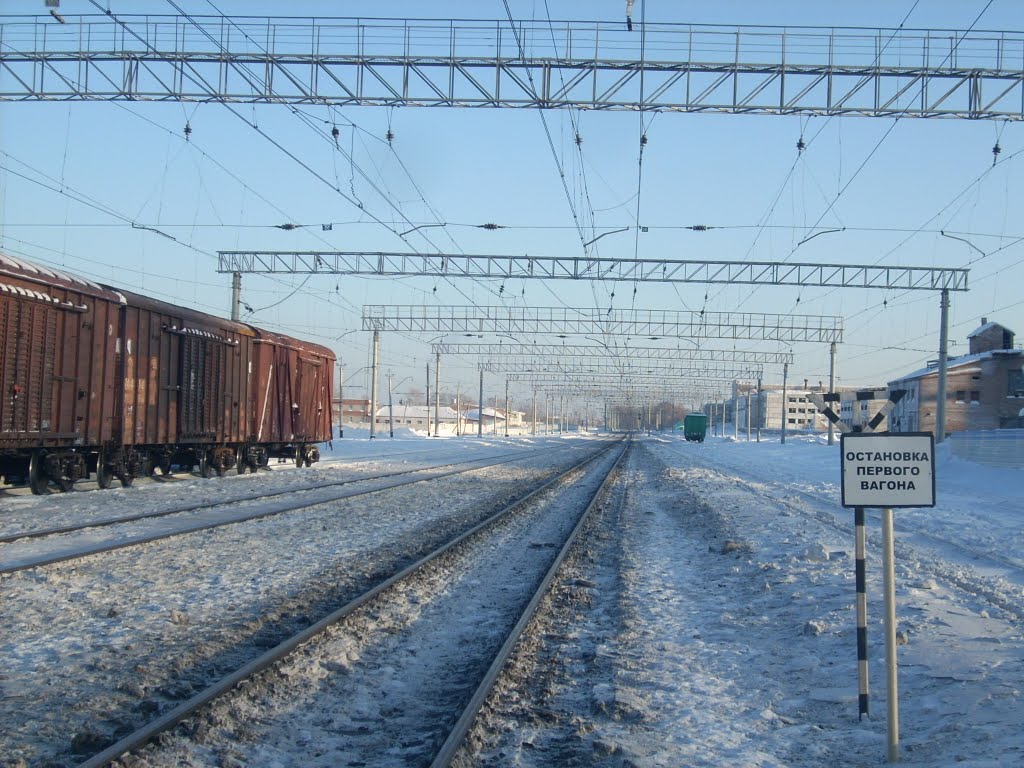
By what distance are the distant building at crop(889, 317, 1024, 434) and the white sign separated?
63323mm

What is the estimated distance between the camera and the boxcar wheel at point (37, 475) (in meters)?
16.5

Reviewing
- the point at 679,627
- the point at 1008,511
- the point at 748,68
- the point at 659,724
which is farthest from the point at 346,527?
the point at 1008,511

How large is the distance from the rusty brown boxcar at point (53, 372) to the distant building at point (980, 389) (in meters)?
58.0

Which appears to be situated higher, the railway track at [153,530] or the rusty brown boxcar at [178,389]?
the rusty brown boxcar at [178,389]

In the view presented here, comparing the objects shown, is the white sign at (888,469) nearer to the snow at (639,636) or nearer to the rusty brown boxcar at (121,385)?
Answer: the snow at (639,636)

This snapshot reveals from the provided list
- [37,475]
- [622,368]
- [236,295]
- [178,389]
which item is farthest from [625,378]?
[37,475]

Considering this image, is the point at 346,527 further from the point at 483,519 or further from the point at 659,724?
the point at 659,724

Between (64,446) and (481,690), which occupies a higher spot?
(64,446)

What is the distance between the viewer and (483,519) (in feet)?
54.4

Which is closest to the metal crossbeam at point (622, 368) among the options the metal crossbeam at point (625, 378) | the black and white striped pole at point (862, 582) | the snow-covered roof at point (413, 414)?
the metal crossbeam at point (625, 378)

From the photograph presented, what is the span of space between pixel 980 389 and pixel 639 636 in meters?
69.2

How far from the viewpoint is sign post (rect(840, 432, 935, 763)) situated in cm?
507

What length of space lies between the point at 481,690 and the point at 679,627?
3.08 metres

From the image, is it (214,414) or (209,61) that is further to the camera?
(214,414)
